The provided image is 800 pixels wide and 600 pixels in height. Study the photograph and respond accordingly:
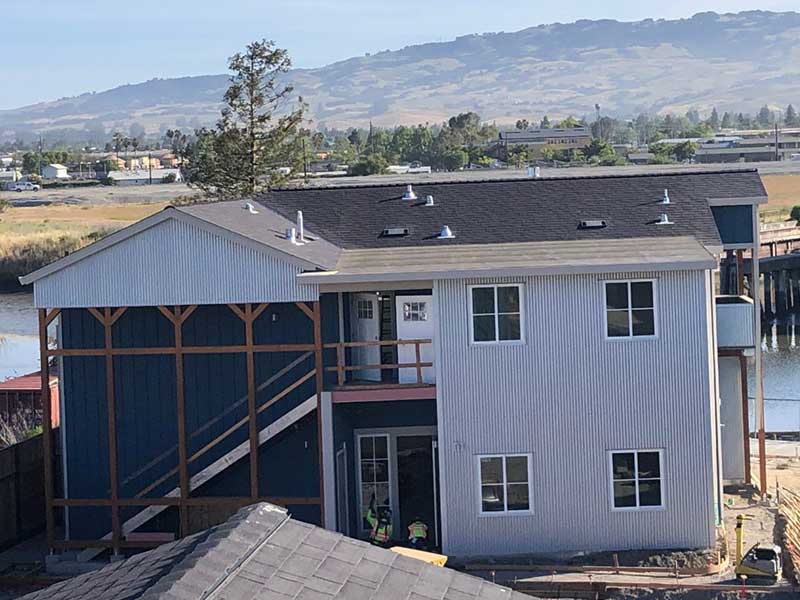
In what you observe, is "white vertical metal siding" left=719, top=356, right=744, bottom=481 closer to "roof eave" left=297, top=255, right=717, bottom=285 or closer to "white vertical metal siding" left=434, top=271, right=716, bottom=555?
"white vertical metal siding" left=434, top=271, right=716, bottom=555

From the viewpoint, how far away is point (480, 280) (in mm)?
23938

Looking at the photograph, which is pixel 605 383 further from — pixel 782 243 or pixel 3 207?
pixel 3 207

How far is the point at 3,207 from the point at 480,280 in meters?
99.8

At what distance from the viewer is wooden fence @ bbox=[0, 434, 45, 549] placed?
25359 millimetres

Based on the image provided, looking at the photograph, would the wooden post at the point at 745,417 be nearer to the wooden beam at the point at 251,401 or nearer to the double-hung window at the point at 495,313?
the double-hung window at the point at 495,313

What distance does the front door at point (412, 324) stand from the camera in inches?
1000

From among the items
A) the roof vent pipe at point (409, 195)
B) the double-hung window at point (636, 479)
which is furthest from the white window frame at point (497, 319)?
the roof vent pipe at point (409, 195)

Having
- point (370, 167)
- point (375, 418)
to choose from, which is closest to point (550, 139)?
point (370, 167)

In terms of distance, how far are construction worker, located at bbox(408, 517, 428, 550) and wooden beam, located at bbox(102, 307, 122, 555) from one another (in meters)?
4.85

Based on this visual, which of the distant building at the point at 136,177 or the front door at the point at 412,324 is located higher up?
the distant building at the point at 136,177

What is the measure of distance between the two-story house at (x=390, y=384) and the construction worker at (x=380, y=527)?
53 centimetres

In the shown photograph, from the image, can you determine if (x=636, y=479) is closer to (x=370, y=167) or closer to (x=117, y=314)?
(x=117, y=314)

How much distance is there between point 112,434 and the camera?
2444cm

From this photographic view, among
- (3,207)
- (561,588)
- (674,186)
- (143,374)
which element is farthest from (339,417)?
(3,207)
